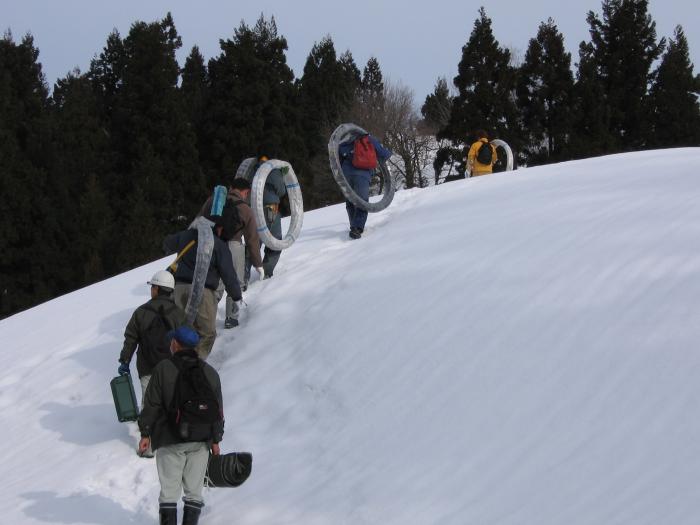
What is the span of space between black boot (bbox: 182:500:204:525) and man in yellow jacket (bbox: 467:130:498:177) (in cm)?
1140

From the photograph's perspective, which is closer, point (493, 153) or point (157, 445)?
point (157, 445)

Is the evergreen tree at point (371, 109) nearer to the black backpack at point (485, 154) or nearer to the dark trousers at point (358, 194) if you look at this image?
the black backpack at point (485, 154)

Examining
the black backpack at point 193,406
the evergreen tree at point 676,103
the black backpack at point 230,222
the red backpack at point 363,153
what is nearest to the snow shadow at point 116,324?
the black backpack at point 230,222

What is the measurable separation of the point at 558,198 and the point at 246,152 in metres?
22.5

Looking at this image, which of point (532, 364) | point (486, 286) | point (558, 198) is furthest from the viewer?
point (558, 198)

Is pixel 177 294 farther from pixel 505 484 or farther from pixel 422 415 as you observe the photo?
pixel 505 484

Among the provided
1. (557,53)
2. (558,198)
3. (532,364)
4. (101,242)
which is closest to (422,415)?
(532,364)

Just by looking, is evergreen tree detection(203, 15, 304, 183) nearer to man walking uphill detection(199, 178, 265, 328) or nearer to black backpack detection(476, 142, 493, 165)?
black backpack detection(476, 142, 493, 165)

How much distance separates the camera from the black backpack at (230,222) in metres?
8.60

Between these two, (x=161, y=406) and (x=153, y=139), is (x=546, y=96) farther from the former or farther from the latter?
(x=161, y=406)

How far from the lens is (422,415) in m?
6.12

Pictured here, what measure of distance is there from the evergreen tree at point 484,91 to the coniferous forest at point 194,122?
0.18ft

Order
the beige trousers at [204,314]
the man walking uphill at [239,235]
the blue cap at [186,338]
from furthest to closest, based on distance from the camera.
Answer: the man walking uphill at [239,235] < the beige trousers at [204,314] < the blue cap at [186,338]

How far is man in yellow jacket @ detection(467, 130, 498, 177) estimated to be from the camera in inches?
623
